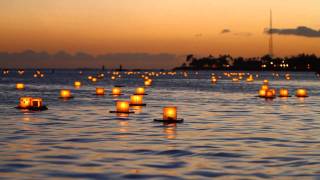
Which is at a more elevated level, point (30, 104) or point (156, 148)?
point (30, 104)

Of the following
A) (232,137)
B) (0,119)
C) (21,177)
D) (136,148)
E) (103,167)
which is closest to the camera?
(21,177)

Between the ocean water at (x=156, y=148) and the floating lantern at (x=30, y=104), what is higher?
the floating lantern at (x=30, y=104)

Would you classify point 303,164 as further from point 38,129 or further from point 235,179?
point 38,129

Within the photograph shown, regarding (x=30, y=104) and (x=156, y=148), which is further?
(x=30, y=104)

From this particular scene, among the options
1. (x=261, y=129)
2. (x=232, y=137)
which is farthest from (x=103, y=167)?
(x=261, y=129)

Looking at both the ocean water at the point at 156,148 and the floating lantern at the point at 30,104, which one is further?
the floating lantern at the point at 30,104

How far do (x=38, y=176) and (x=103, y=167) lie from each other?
2.15m

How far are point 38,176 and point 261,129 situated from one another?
613 inches

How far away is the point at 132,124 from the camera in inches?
1294

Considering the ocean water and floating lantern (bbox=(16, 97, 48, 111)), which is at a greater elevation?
floating lantern (bbox=(16, 97, 48, 111))

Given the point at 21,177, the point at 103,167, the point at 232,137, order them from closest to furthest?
the point at 21,177, the point at 103,167, the point at 232,137

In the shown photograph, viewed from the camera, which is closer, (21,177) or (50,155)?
(21,177)

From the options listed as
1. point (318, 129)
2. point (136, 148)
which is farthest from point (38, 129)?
point (318, 129)

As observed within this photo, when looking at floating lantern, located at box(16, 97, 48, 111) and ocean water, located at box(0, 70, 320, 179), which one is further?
floating lantern, located at box(16, 97, 48, 111)
